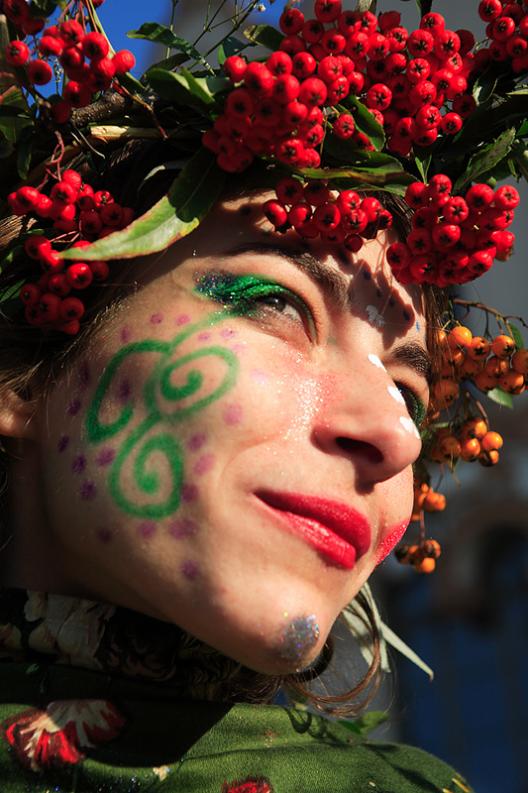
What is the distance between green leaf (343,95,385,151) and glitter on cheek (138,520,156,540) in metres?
0.99

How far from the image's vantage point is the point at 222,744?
2.28 m

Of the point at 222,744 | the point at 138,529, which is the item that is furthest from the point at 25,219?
the point at 222,744

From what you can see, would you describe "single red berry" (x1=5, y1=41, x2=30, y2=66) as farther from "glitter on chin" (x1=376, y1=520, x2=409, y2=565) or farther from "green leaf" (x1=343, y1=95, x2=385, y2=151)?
"glitter on chin" (x1=376, y1=520, x2=409, y2=565)

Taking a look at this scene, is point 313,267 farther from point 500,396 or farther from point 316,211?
point 500,396

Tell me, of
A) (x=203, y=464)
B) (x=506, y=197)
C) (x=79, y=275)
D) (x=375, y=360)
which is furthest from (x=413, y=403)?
(x=79, y=275)

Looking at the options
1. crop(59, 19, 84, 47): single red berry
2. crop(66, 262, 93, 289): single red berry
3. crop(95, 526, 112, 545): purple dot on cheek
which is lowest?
crop(95, 526, 112, 545): purple dot on cheek

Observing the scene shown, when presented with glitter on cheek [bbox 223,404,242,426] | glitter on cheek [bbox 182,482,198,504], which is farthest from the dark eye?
glitter on cheek [bbox 182,482,198,504]

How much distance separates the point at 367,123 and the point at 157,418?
84cm

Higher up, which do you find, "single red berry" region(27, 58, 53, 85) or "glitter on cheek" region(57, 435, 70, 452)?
"single red berry" region(27, 58, 53, 85)

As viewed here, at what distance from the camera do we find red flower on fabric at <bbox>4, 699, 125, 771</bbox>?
203cm

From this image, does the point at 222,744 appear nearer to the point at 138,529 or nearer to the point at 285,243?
the point at 138,529

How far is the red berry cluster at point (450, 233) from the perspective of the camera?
2285mm

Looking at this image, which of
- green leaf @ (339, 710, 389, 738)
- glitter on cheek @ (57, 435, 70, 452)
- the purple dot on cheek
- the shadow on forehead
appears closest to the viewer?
the purple dot on cheek

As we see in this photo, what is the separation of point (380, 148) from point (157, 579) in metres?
1.08
